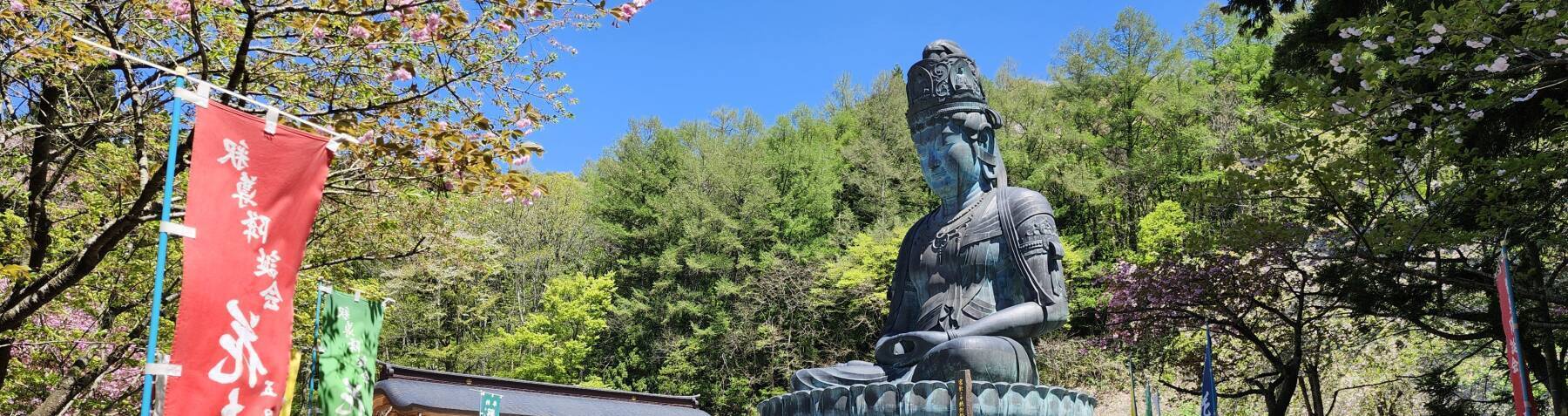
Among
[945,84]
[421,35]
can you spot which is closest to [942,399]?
[945,84]

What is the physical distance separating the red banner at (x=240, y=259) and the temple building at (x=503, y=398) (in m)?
15.6

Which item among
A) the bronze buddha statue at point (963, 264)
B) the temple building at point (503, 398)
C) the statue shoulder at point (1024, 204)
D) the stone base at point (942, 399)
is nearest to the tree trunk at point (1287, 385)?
the bronze buddha statue at point (963, 264)

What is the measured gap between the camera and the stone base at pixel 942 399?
679 centimetres

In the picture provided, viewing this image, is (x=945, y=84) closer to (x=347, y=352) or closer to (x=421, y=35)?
(x=421, y=35)

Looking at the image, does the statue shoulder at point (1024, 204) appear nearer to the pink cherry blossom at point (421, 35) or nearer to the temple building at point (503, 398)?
the pink cherry blossom at point (421, 35)

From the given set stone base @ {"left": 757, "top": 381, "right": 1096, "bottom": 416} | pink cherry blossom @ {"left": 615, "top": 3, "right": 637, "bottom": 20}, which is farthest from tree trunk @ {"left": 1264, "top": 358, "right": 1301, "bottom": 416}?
pink cherry blossom @ {"left": 615, "top": 3, "right": 637, "bottom": 20}

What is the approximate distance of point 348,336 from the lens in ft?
35.5

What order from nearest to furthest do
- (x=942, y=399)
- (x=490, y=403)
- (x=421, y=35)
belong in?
(x=942, y=399)
(x=421, y=35)
(x=490, y=403)

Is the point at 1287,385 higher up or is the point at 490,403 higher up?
the point at 1287,385

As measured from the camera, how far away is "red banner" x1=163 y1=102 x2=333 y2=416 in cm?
452

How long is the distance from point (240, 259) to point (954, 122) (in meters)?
5.16

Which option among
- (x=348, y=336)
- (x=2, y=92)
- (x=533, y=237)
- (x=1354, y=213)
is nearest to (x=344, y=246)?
(x=348, y=336)

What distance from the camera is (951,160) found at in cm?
854

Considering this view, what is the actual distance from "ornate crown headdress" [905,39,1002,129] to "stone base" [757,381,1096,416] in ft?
7.64
